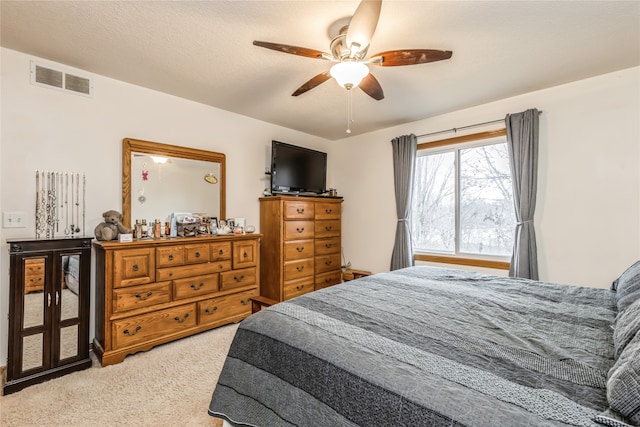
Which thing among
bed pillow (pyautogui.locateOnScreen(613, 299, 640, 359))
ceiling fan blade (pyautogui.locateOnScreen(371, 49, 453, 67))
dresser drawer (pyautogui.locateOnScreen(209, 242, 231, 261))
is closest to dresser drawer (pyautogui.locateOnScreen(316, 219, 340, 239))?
dresser drawer (pyautogui.locateOnScreen(209, 242, 231, 261))

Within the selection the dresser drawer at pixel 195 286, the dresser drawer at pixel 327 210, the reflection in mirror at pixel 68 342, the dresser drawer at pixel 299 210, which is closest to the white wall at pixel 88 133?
the reflection in mirror at pixel 68 342

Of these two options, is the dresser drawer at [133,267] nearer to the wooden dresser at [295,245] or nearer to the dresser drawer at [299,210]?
the wooden dresser at [295,245]

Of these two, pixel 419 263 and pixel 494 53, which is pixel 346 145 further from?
pixel 494 53

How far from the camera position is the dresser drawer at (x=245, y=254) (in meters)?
3.20

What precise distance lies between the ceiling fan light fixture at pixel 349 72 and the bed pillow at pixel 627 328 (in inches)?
68.8

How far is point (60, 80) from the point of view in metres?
2.43

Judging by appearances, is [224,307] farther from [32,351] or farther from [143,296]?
[32,351]

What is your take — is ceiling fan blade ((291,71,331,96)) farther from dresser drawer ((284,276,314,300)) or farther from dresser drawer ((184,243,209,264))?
dresser drawer ((284,276,314,300))

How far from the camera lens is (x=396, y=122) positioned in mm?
3895

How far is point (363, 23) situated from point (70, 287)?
2.83 m

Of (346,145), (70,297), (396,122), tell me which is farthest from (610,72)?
(70,297)

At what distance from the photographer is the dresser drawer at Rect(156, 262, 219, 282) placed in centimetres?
263

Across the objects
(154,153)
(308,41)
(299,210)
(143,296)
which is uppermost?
(308,41)

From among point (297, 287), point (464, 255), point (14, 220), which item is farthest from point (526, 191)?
point (14, 220)
